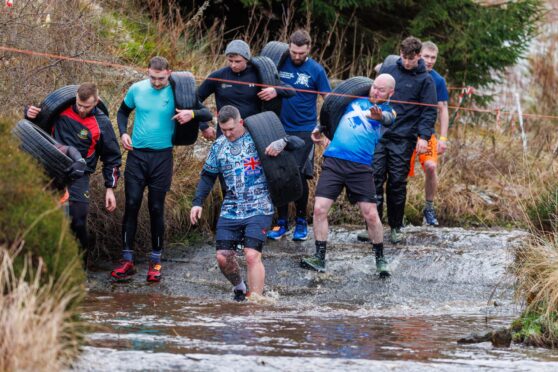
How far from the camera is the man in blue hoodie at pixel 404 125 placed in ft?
36.2

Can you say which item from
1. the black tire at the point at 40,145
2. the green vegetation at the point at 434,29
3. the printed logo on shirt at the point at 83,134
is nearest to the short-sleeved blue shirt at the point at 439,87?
the green vegetation at the point at 434,29

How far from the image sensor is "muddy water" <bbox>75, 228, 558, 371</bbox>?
21.9 feet

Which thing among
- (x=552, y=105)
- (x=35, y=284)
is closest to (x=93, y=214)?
(x=35, y=284)

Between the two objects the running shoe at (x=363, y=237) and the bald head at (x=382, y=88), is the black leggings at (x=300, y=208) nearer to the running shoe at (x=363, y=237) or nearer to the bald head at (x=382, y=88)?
the running shoe at (x=363, y=237)

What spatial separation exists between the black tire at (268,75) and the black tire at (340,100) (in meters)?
0.51

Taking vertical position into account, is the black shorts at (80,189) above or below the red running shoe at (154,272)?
above

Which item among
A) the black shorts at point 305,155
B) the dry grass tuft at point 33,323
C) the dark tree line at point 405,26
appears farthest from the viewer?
the dark tree line at point 405,26

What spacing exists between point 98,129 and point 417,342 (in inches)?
144

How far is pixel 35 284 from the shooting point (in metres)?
5.12

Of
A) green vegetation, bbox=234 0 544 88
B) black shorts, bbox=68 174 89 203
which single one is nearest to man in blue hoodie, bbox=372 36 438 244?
black shorts, bbox=68 174 89 203

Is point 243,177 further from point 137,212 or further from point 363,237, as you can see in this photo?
point 363,237

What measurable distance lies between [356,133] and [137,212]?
7.44 feet

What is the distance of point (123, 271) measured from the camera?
1037cm

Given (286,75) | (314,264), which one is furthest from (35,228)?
(286,75)
